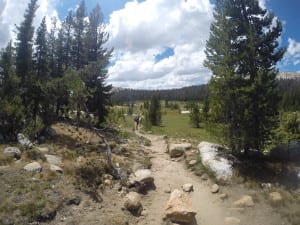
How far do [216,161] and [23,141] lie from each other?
12.0 m

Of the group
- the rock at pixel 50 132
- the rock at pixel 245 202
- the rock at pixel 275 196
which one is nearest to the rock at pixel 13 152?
the rock at pixel 50 132

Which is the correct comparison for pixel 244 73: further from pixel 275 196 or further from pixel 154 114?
pixel 154 114

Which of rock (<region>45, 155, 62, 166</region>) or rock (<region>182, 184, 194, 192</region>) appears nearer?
rock (<region>182, 184, 194, 192</region>)

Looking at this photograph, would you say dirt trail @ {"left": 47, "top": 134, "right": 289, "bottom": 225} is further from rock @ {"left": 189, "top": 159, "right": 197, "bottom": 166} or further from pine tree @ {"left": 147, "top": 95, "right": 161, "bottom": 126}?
pine tree @ {"left": 147, "top": 95, "right": 161, "bottom": 126}

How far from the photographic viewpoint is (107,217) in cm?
1311

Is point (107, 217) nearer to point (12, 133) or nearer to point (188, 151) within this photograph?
point (188, 151)

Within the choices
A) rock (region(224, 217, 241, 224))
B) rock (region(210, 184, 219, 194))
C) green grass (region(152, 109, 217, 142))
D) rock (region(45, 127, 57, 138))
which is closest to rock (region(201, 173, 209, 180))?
rock (region(210, 184, 219, 194))

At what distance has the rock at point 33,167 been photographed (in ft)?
50.6

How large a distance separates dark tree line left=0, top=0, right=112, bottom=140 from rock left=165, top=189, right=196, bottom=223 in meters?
8.57

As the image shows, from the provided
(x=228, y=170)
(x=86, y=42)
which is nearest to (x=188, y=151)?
(x=228, y=170)

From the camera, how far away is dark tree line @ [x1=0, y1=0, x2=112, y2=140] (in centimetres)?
2159

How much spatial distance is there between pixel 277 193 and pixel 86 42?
27.2 m

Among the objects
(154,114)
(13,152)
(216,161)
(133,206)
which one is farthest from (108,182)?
(154,114)

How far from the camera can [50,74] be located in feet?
115
